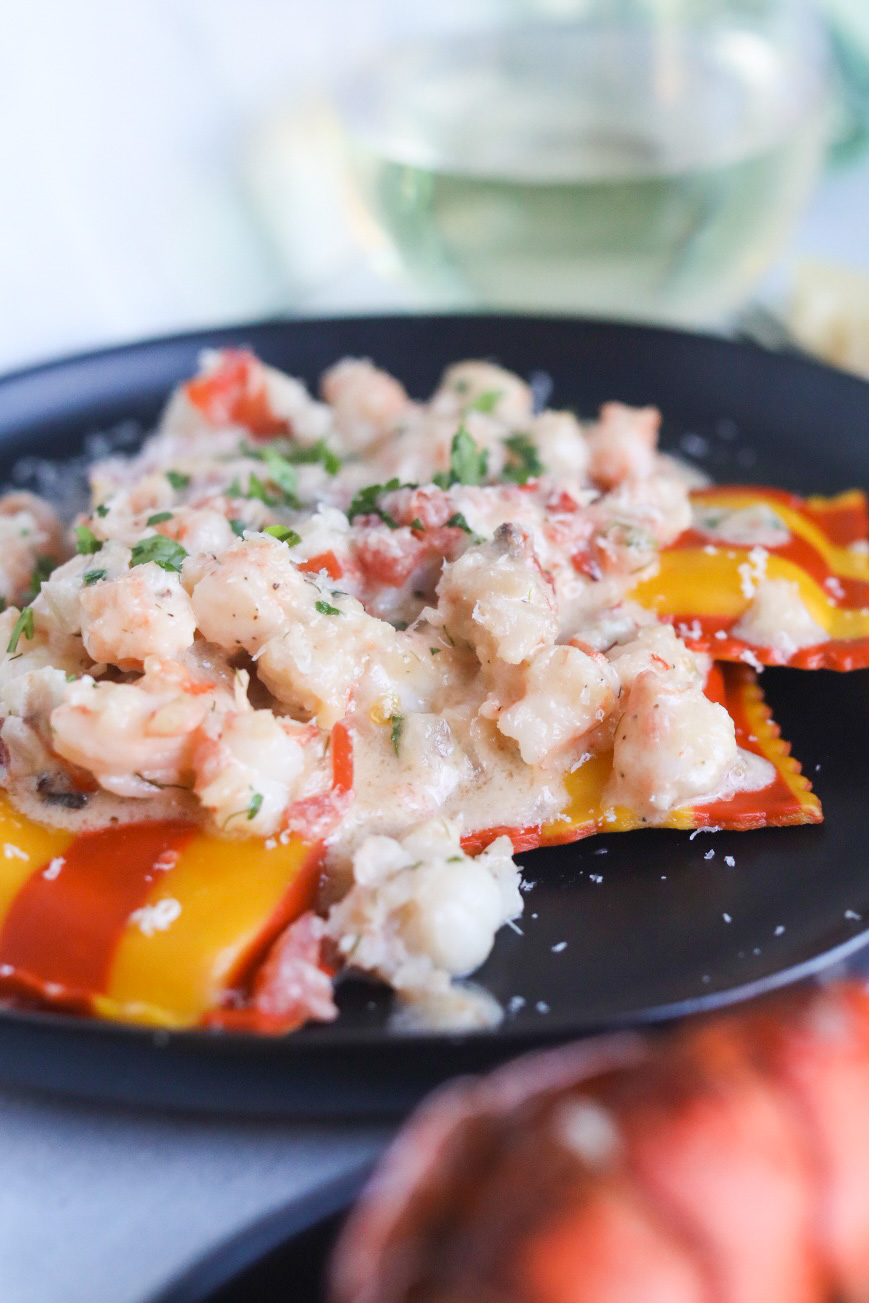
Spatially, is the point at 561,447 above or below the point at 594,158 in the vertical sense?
below

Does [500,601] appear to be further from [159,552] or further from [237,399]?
[237,399]

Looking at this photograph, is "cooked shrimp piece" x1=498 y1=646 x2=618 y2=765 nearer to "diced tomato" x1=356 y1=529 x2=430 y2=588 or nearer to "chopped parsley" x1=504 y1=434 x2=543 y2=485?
"diced tomato" x1=356 y1=529 x2=430 y2=588

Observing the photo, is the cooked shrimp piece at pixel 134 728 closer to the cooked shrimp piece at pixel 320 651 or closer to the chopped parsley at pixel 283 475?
the cooked shrimp piece at pixel 320 651

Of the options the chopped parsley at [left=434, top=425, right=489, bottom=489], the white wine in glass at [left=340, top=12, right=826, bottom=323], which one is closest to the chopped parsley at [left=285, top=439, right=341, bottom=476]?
the chopped parsley at [left=434, top=425, right=489, bottom=489]

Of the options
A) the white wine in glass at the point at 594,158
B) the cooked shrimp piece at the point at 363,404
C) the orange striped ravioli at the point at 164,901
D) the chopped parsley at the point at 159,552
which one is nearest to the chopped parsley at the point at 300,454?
the cooked shrimp piece at the point at 363,404

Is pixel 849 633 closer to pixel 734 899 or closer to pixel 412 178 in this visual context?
pixel 734 899

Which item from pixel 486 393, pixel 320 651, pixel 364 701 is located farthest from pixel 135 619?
pixel 486 393

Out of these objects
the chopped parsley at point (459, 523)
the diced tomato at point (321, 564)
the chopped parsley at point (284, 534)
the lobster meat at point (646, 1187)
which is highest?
the lobster meat at point (646, 1187)
